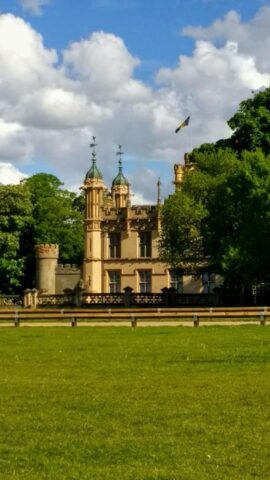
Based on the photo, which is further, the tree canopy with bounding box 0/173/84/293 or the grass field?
the tree canopy with bounding box 0/173/84/293

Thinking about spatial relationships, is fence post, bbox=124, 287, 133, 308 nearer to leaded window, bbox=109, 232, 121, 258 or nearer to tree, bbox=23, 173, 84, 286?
leaded window, bbox=109, 232, 121, 258

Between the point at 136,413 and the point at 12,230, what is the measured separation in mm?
63344

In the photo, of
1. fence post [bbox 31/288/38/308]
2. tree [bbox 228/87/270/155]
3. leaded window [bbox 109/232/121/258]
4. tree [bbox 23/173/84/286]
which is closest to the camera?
tree [bbox 228/87/270/155]

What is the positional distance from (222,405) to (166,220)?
4152cm

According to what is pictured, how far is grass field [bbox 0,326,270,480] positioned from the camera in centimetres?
986

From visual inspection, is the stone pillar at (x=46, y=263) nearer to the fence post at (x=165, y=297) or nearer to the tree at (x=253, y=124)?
the fence post at (x=165, y=297)

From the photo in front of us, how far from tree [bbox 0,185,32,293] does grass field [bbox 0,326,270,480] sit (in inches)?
1968

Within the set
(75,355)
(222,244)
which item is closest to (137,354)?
(75,355)

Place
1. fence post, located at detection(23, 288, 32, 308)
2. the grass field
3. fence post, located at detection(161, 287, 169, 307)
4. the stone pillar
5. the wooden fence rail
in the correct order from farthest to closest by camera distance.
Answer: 1. the stone pillar
2. fence post, located at detection(23, 288, 32, 308)
3. fence post, located at detection(161, 287, 169, 307)
4. the wooden fence rail
5. the grass field

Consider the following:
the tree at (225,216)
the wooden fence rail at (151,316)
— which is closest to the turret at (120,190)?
the tree at (225,216)

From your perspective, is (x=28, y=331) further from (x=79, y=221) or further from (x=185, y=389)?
(x=79, y=221)

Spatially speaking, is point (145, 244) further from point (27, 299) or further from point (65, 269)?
point (27, 299)

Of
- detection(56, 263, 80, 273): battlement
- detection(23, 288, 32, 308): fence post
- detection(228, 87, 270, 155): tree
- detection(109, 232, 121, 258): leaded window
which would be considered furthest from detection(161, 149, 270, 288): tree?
detection(56, 263, 80, 273): battlement

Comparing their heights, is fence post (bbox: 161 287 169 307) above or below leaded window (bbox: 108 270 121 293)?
below
